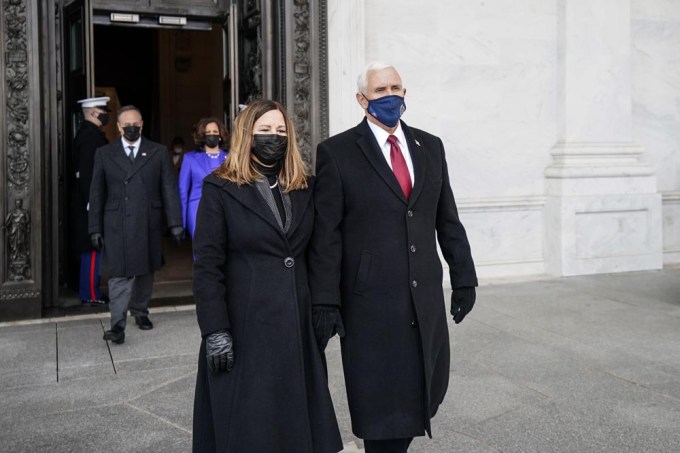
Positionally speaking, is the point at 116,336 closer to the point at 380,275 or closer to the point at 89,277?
the point at 89,277

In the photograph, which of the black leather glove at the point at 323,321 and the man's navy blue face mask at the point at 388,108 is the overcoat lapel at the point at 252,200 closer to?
the black leather glove at the point at 323,321

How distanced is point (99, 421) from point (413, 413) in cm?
209

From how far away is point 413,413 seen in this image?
314 centimetres

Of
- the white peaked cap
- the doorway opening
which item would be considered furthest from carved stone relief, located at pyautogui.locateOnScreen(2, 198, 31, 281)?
the doorway opening

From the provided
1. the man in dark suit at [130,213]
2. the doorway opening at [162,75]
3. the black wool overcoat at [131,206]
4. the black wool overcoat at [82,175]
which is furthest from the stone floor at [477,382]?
the doorway opening at [162,75]

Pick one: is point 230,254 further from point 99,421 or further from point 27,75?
point 27,75

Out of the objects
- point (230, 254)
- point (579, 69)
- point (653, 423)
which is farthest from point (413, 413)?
point (579, 69)

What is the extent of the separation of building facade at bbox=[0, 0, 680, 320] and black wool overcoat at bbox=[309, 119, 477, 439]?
204 inches

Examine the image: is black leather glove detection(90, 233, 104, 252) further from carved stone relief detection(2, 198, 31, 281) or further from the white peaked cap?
the white peaked cap

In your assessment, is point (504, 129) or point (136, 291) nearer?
point (136, 291)

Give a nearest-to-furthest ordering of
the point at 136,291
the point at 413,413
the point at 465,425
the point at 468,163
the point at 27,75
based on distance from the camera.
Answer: the point at 413,413, the point at 465,425, the point at 136,291, the point at 27,75, the point at 468,163

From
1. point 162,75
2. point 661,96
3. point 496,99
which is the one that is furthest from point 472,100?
point 162,75

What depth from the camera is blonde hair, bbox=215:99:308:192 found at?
3.00m

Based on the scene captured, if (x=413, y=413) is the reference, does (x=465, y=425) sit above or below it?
below
